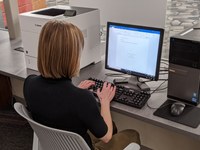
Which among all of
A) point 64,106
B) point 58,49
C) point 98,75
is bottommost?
point 98,75

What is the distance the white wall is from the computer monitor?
0.06m

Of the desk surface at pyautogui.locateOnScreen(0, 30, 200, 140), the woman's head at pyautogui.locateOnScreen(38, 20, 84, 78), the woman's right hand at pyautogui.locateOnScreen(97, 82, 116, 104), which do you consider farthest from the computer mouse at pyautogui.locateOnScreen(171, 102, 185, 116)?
→ the woman's head at pyautogui.locateOnScreen(38, 20, 84, 78)

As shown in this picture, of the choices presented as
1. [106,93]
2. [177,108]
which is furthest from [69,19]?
[177,108]

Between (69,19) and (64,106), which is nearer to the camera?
(64,106)

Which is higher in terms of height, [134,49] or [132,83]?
[134,49]

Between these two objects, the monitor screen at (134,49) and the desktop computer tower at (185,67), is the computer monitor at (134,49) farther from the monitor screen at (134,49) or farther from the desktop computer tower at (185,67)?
the desktop computer tower at (185,67)

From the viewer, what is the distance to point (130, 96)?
1.57 metres

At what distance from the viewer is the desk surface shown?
1350 mm

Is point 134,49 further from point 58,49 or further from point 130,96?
point 58,49

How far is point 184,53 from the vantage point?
1.42 metres

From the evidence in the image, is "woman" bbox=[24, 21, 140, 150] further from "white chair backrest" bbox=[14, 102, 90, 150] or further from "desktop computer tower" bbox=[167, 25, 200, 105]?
"desktop computer tower" bbox=[167, 25, 200, 105]

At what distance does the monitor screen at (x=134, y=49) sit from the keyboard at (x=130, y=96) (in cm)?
14

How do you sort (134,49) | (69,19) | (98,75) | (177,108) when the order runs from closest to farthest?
(177,108) < (134,49) < (69,19) < (98,75)

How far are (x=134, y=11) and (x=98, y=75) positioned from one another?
0.51 metres
